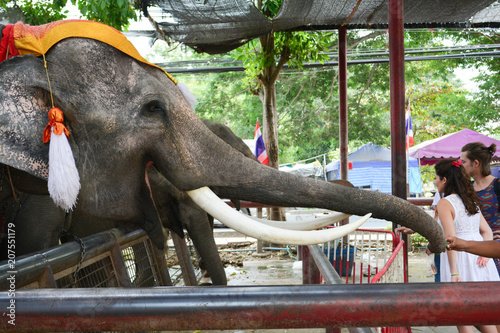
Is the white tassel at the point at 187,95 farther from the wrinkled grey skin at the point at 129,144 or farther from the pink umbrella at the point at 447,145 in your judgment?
the pink umbrella at the point at 447,145

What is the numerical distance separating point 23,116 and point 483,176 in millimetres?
3655

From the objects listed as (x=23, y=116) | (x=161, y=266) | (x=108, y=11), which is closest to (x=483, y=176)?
(x=161, y=266)

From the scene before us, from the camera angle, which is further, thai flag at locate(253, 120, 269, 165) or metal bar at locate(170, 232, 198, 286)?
thai flag at locate(253, 120, 269, 165)

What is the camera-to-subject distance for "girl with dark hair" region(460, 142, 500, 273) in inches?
149

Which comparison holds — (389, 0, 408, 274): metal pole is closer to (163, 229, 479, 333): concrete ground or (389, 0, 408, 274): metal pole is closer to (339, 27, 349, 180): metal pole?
(163, 229, 479, 333): concrete ground

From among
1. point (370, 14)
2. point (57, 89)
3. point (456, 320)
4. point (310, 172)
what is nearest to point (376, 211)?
point (456, 320)

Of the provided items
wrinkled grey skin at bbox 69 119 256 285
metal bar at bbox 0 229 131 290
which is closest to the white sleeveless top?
wrinkled grey skin at bbox 69 119 256 285

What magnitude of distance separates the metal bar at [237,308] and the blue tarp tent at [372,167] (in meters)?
16.9

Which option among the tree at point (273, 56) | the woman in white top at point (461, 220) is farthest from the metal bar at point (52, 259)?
the tree at point (273, 56)

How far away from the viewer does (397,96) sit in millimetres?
3398

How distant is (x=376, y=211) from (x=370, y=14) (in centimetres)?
483

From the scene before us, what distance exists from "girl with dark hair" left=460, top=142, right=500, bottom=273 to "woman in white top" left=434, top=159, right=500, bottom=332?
1.34 feet

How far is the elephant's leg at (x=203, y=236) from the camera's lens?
10.5ft

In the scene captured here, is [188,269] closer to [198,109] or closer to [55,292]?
[55,292]
